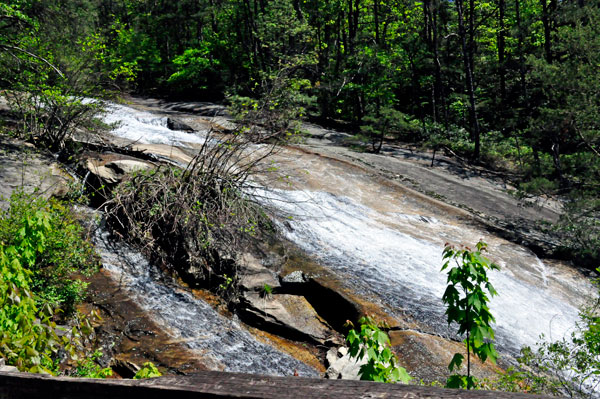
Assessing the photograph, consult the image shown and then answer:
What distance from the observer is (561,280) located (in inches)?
411

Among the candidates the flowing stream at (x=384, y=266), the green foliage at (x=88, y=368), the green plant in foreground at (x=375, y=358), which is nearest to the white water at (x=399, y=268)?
the flowing stream at (x=384, y=266)

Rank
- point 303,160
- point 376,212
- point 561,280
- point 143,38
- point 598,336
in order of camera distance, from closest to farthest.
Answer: point 598,336 → point 561,280 → point 376,212 → point 303,160 → point 143,38

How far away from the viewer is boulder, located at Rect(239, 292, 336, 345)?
7000 millimetres

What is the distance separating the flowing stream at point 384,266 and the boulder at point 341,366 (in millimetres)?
374

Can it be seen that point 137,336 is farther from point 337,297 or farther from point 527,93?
point 527,93

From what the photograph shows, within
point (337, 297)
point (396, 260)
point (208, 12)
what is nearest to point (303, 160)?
point (396, 260)

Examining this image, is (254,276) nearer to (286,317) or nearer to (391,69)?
(286,317)

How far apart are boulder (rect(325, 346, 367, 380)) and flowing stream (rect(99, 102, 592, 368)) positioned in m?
0.37

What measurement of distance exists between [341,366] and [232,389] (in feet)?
17.1

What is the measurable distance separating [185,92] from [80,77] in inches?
749

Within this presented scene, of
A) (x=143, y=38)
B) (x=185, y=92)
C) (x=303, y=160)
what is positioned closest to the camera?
(x=303, y=160)

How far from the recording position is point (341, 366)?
6027mm

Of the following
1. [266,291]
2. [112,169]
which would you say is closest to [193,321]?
[266,291]

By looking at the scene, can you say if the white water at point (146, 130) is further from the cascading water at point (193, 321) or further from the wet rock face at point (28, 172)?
the cascading water at point (193, 321)
